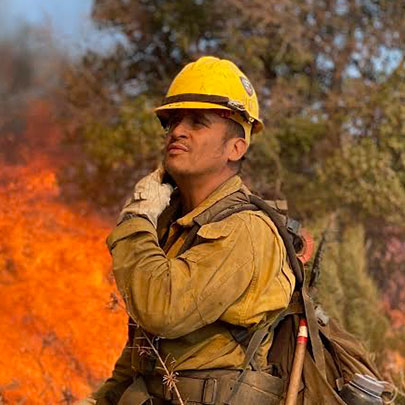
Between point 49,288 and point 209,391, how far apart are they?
6.89 m

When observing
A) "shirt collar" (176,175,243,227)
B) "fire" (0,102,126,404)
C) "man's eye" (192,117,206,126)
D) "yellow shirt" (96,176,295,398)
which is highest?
"man's eye" (192,117,206,126)

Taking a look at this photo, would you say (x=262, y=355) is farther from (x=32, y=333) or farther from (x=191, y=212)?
(x=32, y=333)

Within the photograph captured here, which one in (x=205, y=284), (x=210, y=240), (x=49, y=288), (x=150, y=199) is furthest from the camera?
(x=49, y=288)

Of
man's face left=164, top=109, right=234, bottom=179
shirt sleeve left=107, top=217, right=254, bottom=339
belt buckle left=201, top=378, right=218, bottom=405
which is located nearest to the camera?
shirt sleeve left=107, top=217, right=254, bottom=339

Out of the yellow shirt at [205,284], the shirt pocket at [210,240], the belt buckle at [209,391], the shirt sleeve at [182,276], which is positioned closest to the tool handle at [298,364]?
the yellow shirt at [205,284]

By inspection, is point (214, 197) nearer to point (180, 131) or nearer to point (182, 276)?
point (180, 131)

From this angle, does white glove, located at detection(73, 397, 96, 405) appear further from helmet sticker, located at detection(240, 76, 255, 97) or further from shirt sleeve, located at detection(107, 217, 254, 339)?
helmet sticker, located at detection(240, 76, 255, 97)

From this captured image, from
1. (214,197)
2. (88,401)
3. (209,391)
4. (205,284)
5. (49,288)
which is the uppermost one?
(214,197)

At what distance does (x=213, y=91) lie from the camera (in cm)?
263

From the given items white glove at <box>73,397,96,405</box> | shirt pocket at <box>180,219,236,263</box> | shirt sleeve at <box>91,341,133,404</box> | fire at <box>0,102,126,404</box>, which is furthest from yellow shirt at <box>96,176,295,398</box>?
fire at <box>0,102,126,404</box>

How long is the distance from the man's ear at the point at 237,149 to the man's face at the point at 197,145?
43mm

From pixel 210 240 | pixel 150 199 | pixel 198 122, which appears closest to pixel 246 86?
pixel 198 122

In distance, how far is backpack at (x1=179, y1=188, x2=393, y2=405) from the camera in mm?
2514

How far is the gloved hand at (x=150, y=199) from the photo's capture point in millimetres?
2520
